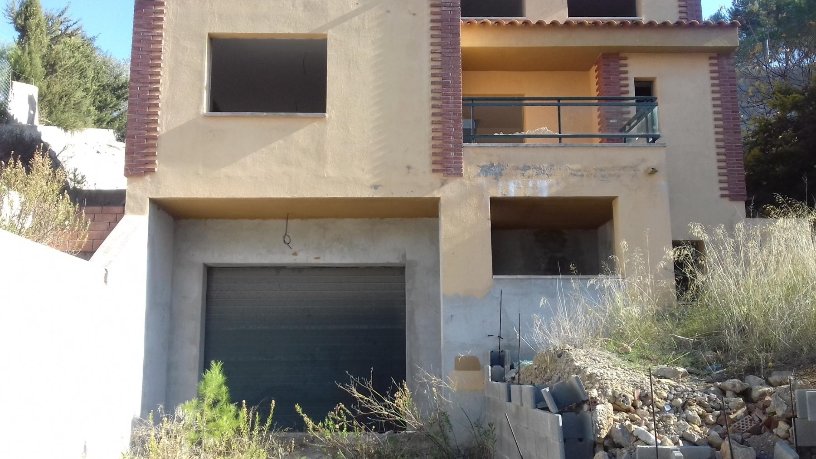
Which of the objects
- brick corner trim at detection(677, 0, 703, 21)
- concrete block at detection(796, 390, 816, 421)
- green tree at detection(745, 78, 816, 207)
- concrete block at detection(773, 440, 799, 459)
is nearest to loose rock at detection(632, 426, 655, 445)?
concrete block at detection(773, 440, 799, 459)

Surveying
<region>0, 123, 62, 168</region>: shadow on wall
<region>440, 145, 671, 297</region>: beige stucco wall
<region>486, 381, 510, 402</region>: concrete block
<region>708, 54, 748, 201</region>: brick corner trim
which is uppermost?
<region>0, 123, 62, 168</region>: shadow on wall

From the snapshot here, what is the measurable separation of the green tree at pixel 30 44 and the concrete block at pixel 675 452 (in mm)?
24603

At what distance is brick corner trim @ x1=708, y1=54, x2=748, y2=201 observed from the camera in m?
14.0

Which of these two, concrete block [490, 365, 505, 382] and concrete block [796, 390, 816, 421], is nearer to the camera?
concrete block [796, 390, 816, 421]

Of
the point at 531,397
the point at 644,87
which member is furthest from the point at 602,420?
the point at 644,87

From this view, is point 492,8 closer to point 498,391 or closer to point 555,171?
point 555,171

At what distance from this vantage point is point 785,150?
1673 cm

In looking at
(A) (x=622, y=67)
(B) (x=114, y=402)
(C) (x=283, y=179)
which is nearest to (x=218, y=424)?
(B) (x=114, y=402)

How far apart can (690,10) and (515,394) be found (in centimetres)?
1075

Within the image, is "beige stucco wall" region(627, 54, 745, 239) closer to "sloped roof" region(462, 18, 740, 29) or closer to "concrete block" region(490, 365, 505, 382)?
"sloped roof" region(462, 18, 740, 29)

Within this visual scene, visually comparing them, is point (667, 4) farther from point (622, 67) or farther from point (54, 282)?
point (54, 282)

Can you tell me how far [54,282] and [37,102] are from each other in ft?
66.1

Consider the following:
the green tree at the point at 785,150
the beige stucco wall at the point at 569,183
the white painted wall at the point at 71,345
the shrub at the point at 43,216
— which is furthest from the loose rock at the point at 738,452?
the green tree at the point at 785,150

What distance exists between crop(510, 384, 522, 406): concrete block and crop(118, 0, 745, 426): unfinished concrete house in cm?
232
